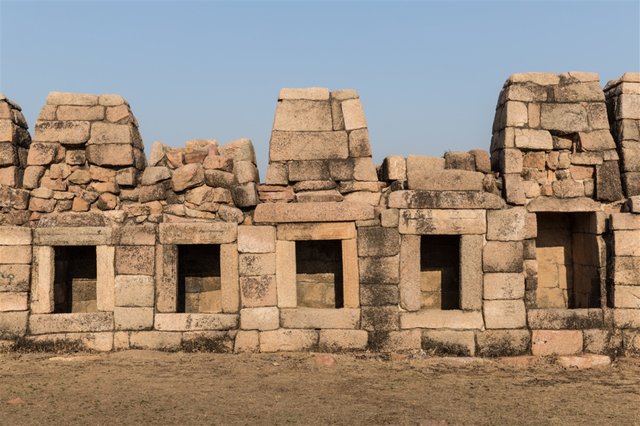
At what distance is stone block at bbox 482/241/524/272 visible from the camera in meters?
7.86

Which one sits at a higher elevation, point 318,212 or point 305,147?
point 305,147

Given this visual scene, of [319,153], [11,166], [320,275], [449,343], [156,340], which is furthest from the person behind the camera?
[320,275]

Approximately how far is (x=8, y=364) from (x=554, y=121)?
25.9 feet

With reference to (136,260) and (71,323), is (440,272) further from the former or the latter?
(71,323)

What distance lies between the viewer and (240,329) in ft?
25.9

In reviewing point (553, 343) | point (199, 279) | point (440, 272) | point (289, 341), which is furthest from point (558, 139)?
point (199, 279)

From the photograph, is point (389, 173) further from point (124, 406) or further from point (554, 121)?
point (124, 406)

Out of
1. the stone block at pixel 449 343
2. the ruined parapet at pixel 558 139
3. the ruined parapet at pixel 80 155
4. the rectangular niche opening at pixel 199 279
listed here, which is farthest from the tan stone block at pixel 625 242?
the ruined parapet at pixel 80 155

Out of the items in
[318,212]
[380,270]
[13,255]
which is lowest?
[380,270]

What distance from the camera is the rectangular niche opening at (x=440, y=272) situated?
8.76 m

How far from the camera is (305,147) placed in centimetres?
814

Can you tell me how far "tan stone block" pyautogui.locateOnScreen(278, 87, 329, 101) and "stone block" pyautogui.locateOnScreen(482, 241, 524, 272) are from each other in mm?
3099

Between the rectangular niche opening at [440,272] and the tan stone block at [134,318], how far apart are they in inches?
156

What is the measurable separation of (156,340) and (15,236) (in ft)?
7.91
